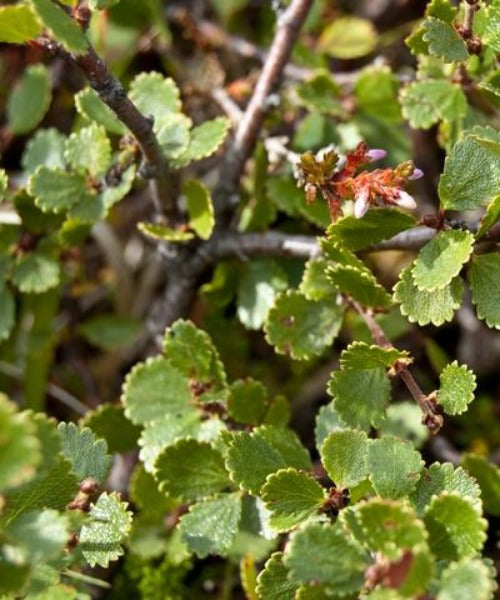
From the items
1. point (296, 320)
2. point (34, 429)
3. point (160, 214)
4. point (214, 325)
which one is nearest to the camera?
point (34, 429)

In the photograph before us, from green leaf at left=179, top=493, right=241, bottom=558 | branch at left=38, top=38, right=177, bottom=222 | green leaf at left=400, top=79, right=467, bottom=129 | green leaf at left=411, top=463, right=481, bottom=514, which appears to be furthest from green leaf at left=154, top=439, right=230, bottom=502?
green leaf at left=400, top=79, right=467, bottom=129

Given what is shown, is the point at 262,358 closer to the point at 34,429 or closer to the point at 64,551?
the point at 64,551

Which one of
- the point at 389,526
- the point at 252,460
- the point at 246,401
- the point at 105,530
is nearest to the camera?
the point at 389,526

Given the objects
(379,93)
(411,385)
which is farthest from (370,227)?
(379,93)

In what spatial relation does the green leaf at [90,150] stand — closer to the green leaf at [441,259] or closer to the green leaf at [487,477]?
the green leaf at [441,259]

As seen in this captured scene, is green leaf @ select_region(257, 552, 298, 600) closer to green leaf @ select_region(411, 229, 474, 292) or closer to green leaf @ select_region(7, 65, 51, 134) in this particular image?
green leaf @ select_region(411, 229, 474, 292)

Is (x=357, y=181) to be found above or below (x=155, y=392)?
above

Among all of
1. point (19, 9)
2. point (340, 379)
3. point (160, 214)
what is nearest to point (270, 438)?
point (340, 379)

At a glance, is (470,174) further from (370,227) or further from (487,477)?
(487,477)
